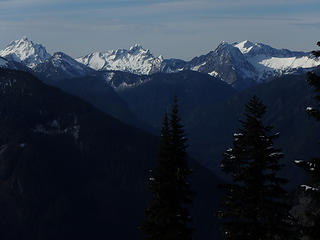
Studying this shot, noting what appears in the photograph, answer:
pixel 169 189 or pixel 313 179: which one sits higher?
pixel 169 189

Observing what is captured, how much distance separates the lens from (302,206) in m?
92.8

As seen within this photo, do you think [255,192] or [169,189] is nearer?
[255,192]

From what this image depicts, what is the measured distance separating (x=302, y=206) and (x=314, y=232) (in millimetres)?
70299

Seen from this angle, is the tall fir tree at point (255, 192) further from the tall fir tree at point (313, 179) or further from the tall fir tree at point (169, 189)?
the tall fir tree at point (313, 179)

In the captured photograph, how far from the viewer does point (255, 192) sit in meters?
31.9

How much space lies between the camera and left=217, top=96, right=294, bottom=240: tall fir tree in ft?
103

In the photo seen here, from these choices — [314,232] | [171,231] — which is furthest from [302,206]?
[314,232]

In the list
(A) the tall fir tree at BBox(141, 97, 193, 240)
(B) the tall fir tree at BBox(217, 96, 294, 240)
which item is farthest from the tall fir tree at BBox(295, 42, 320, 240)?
(A) the tall fir tree at BBox(141, 97, 193, 240)

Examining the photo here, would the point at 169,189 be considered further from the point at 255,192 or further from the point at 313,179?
the point at 313,179

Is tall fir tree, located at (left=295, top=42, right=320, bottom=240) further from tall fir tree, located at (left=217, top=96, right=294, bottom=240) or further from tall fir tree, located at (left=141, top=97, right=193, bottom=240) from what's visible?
tall fir tree, located at (left=141, top=97, right=193, bottom=240)

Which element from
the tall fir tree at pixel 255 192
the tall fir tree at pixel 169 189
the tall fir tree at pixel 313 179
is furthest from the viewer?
the tall fir tree at pixel 169 189

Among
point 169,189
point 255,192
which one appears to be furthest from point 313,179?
point 169,189

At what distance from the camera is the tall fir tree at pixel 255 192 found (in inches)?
1239

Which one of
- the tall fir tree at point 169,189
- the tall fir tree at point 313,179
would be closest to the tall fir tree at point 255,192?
the tall fir tree at point 169,189
